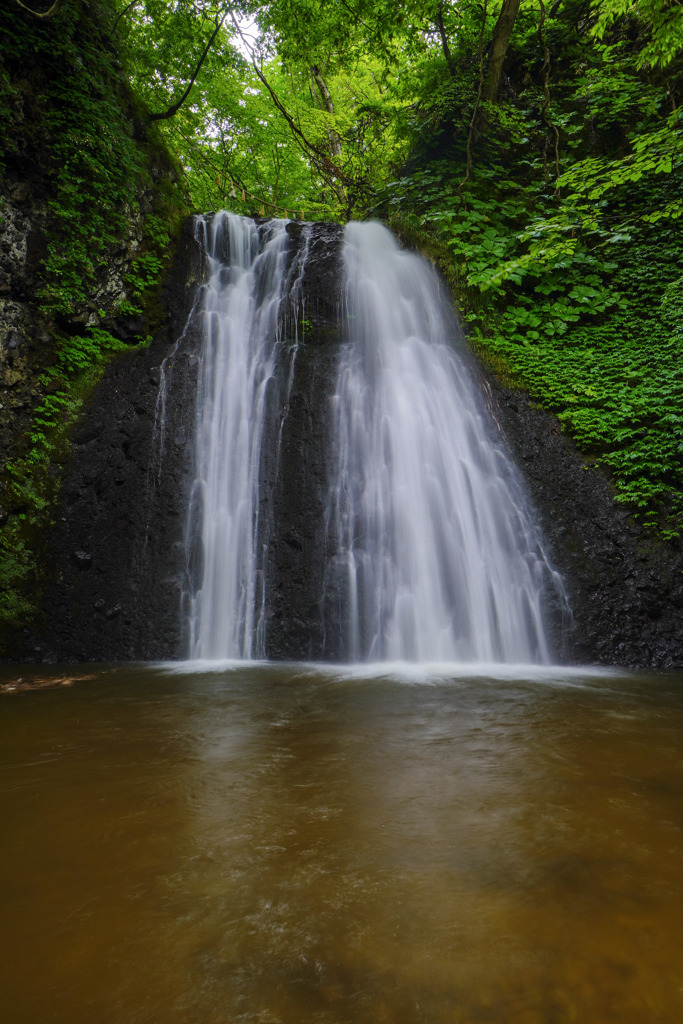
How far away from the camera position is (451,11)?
9.70 metres

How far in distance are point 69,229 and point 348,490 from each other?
16.7 feet

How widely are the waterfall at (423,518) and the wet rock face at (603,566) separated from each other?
26 centimetres

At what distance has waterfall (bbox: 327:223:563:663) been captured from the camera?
549 centimetres

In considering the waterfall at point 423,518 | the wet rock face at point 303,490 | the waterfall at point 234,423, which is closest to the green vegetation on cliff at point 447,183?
the waterfall at point 234,423

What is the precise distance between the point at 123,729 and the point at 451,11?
1284 cm

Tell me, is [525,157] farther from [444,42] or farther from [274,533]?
[274,533]

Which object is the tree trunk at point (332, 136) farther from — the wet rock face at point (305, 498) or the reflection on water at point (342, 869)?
the reflection on water at point (342, 869)

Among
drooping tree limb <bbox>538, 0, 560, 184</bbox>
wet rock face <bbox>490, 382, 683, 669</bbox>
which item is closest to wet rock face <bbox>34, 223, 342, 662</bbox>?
wet rock face <bbox>490, 382, 683, 669</bbox>

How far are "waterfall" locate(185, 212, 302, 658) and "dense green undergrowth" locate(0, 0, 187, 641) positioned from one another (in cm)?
101

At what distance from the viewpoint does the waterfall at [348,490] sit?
559cm

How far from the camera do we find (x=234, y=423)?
682 centimetres

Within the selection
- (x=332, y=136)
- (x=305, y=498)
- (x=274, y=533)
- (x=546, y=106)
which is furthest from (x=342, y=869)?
(x=332, y=136)

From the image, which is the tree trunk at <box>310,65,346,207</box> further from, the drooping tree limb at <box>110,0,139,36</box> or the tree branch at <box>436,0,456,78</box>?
the drooping tree limb at <box>110,0,139,36</box>

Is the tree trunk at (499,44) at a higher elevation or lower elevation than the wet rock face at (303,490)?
higher
